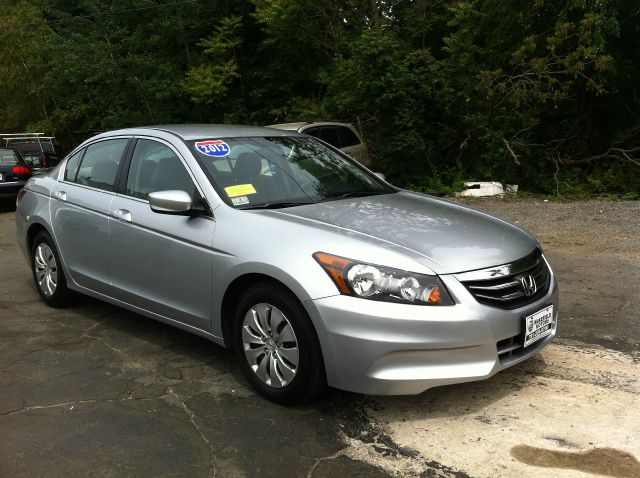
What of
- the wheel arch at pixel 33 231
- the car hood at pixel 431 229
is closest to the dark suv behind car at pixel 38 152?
the wheel arch at pixel 33 231

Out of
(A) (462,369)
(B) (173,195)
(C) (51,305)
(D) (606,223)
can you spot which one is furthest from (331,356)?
(D) (606,223)

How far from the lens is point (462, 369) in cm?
330

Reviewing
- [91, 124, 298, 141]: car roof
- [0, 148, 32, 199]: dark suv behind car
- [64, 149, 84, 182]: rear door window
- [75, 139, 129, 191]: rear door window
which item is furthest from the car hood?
[0, 148, 32, 199]: dark suv behind car

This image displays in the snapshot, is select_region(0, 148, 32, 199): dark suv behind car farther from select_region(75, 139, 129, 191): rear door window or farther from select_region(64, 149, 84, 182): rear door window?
select_region(75, 139, 129, 191): rear door window

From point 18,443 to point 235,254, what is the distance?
59.2 inches

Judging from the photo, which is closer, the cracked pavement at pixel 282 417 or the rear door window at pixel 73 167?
the cracked pavement at pixel 282 417

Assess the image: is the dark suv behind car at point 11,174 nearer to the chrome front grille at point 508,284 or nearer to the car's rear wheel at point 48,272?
the car's rear wheel at point 48,272

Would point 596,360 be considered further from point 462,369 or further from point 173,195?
point 173,195

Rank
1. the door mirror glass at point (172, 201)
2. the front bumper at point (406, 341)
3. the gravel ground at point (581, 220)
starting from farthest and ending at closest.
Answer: the gravel ground at point (581, 220) < the door mirror glass at point (172, 201) < the front bumper at point (406, 341)

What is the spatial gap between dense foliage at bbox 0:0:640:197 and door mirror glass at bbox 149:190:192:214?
9.86 metres

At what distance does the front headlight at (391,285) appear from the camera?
10.7 ft

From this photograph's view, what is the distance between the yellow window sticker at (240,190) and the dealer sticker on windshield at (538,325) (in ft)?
6.16

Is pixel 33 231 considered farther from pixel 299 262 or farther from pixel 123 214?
pixel 299 262

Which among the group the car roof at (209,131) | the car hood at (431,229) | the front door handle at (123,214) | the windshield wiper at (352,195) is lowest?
the front door handle at (123,214)
